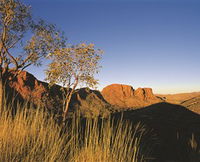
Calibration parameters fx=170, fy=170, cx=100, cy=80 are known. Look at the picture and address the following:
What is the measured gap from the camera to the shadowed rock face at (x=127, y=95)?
150750 millimetres

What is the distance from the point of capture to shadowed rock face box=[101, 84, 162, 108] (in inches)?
5935

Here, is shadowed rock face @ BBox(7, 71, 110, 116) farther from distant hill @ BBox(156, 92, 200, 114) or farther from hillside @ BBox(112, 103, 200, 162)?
distant hill @ BBox(156, 92, 200, 114)

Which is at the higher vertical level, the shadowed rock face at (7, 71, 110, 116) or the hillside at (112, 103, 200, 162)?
the shadowed rock face at (7, 71, 110, 116)

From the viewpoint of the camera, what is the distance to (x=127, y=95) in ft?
541

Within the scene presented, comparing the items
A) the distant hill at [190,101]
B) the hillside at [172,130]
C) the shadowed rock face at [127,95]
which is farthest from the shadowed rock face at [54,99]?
the shadowed rock face at [127,95]

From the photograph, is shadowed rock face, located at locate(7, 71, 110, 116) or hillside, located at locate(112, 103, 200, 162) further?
hillside, located at locate(112, 103, 200, 162)

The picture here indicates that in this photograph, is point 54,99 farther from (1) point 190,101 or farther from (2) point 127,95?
(2) point 127,95

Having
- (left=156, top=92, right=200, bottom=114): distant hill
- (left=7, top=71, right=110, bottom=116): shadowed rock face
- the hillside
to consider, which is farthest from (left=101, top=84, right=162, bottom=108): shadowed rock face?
the hillside

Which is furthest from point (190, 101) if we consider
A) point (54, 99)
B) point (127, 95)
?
point (127, 95)

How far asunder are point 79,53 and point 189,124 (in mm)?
16182

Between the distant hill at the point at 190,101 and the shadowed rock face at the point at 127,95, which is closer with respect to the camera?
the distant hill at the point at 190,101

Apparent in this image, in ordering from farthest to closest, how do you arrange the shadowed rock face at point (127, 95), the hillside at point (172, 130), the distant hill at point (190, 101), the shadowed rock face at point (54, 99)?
the shadowed rock face at point (127, 95) < the distant hill at point (190, 101) < the hillside at point (172, 130) < the shadowed rock face at point (54, 99)

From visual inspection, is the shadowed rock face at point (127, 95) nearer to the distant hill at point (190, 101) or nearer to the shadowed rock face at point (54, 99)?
the distant hill at point (190, 101)

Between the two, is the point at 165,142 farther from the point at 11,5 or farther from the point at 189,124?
the point at 11,5
